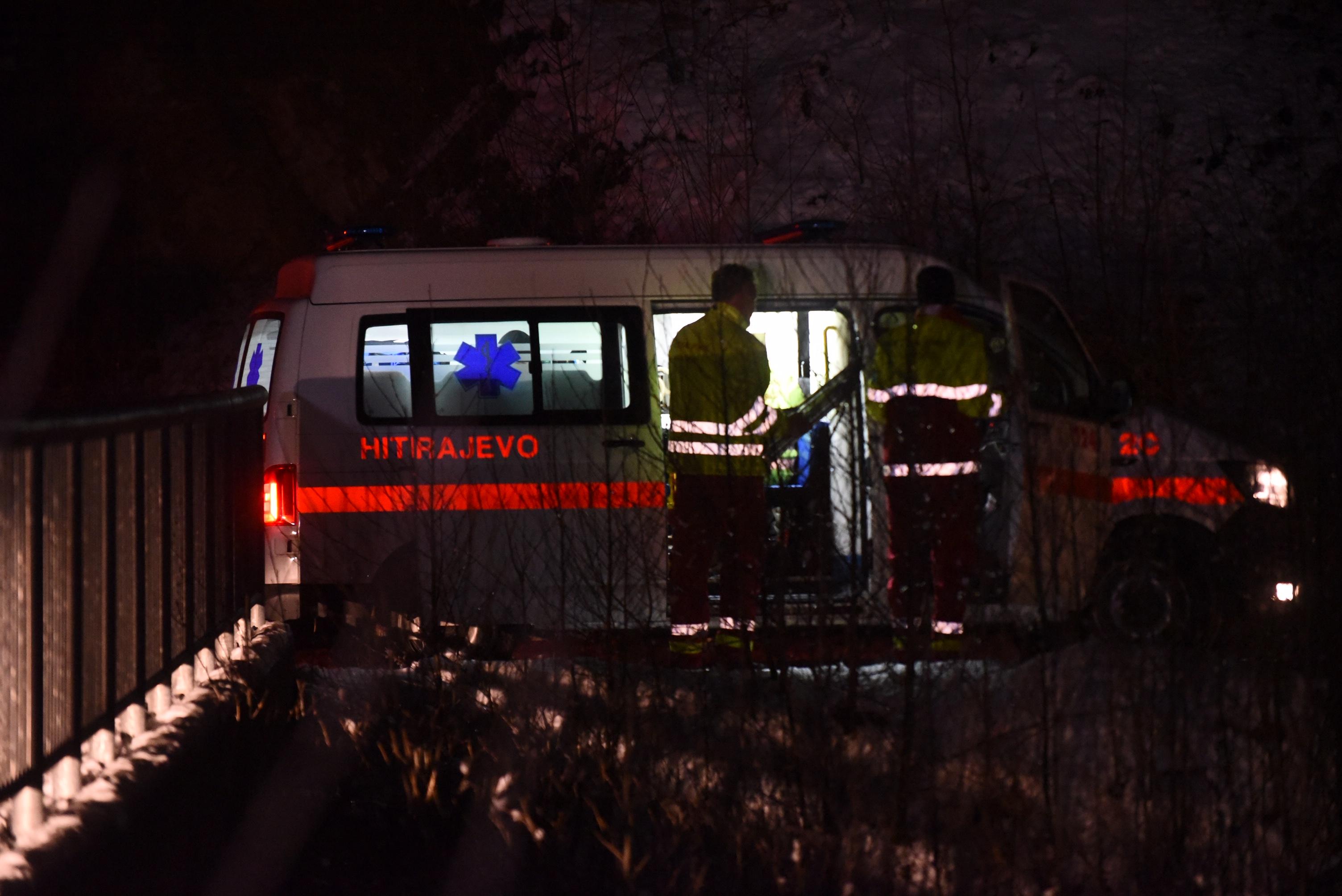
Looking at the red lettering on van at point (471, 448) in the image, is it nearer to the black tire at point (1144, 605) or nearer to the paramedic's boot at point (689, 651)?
the paramedic's boot at point (689, 651)

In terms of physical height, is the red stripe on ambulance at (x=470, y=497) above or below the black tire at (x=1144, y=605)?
above

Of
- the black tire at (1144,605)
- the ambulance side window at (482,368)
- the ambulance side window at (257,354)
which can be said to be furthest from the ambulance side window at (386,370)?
the black tire at (1144,605)

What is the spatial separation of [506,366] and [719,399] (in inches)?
82.0

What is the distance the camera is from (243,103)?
1778cm

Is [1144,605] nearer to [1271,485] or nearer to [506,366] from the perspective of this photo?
[1271,485]

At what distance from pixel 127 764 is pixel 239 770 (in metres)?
0.88

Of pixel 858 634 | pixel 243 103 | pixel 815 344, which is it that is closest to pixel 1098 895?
pixel 858 634

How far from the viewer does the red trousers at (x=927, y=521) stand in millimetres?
3965

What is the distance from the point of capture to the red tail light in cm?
619

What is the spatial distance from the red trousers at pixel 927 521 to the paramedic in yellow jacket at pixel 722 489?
0.47 meters

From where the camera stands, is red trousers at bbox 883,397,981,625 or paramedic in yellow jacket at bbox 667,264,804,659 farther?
paramedic in yellow jacket at bbox 667,264,804,659

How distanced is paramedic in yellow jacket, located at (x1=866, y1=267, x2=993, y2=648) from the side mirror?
1575 millimetres

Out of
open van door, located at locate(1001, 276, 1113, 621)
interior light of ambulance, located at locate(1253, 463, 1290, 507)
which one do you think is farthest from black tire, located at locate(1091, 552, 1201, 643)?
interior light of ambulance, located at locate(1253, 463, 1290, 507)

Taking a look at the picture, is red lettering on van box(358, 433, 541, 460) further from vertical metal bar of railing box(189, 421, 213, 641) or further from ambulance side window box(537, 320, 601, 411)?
vertical metal bar of railing box(189, 421, 213, 641)
